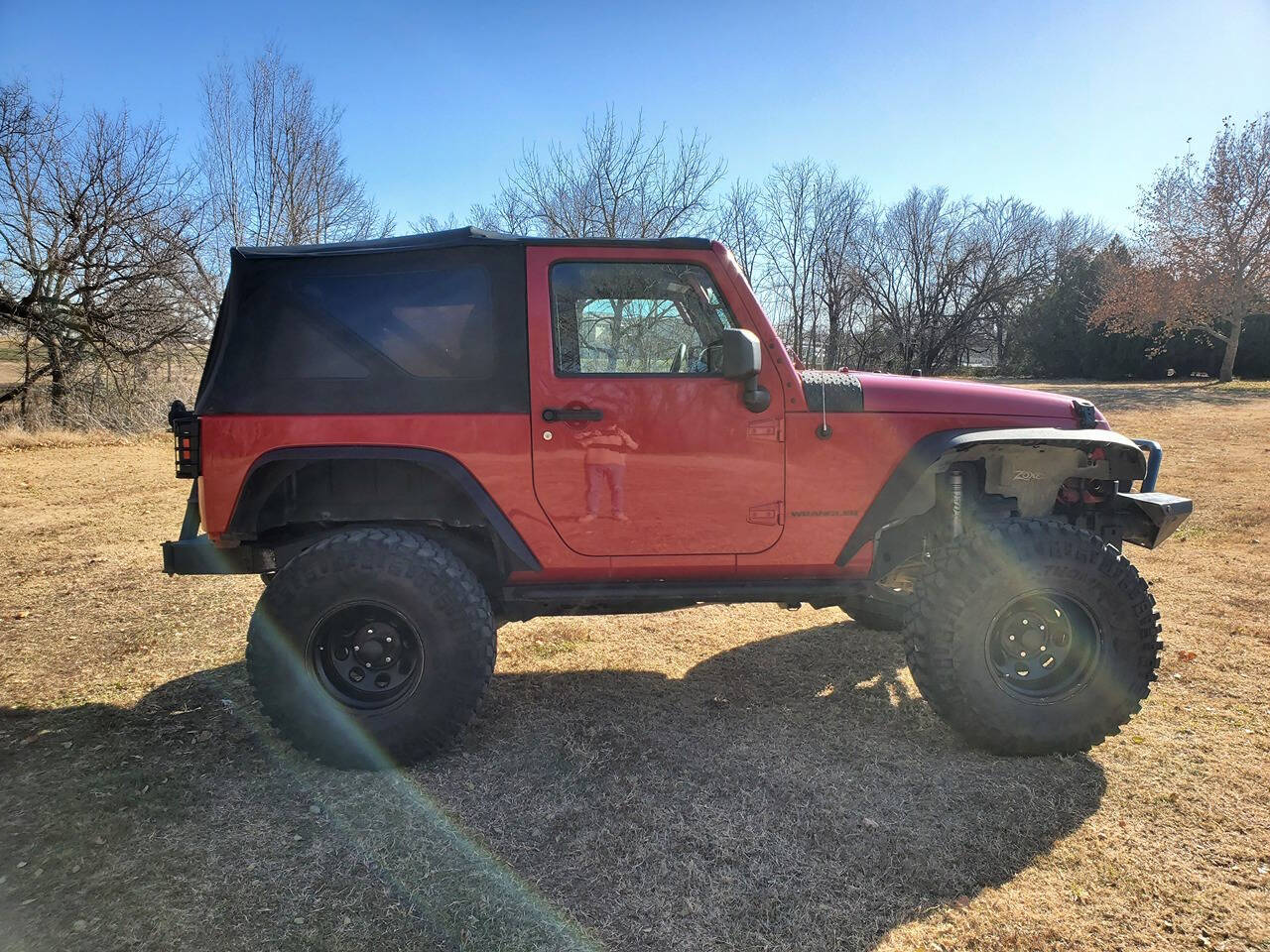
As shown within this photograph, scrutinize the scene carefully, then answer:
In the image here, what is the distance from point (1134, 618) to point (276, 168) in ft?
69.7

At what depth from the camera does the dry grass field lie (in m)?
2.21

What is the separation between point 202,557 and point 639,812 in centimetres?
212

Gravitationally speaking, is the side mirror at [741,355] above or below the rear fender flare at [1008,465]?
above

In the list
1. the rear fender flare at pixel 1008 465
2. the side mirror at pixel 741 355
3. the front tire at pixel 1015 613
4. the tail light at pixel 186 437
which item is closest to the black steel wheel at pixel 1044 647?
the front tire at pixel 1015 613

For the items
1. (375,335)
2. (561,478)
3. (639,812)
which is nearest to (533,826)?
(639,812)

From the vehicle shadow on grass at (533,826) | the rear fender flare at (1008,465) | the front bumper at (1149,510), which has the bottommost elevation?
the vehicle shadow on grass at (533,826)

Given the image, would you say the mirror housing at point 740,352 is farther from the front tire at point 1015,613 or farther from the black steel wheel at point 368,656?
the black steel wheel at point 368,656

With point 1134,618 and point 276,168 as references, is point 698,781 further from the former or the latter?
point 276,168

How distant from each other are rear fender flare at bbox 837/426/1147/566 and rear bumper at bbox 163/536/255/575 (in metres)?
2.63

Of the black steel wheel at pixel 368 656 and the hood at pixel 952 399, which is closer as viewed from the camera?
the black steel wheel at pixel 368 656

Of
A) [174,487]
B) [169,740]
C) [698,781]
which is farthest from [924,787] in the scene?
[174,487]

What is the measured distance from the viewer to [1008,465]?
3.31 m

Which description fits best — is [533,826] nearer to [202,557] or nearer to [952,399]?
[202,557]

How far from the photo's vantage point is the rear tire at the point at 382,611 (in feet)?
9.66
